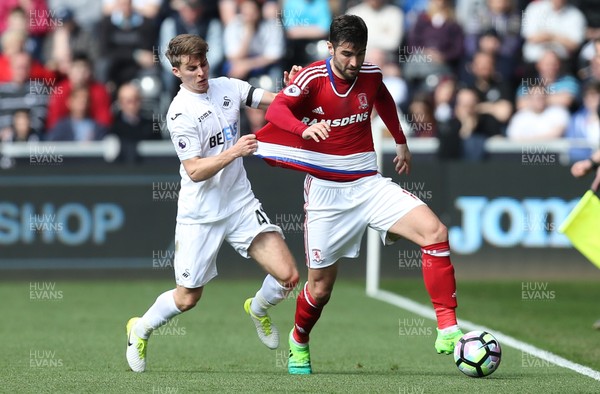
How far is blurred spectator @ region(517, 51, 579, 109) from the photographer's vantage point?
16375mm

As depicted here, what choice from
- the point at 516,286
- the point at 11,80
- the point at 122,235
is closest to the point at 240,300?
the point at 122,235

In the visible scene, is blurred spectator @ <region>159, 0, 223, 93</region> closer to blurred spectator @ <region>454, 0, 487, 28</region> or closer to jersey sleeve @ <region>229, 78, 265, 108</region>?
blurred spectator @ <region>454, 0, 487, 28</region>

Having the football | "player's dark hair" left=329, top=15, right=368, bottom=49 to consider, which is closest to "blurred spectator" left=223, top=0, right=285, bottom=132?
"player's dark hair" left=329, top=15, right=368, bottom=49

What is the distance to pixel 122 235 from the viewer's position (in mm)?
14961

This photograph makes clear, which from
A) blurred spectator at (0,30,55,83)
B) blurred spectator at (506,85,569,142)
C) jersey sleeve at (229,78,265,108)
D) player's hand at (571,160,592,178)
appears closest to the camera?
jersey sleeve at (229,78,265,108)

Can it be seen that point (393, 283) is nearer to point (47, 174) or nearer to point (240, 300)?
point (240, 300)

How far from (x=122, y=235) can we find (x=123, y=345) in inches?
204

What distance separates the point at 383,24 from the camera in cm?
1744

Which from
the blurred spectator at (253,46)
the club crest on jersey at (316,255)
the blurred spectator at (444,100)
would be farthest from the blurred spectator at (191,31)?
the club crest on jersey at (316,255)

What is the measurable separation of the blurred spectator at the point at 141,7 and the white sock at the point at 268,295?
948 centimetres

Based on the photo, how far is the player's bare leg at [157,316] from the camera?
27.2 ft

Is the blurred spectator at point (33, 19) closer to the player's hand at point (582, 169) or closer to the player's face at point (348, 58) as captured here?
the player's hand at point (582, 169)

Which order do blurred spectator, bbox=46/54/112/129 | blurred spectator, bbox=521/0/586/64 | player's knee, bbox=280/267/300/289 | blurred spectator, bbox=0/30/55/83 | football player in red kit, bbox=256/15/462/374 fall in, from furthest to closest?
1. blurred spectator, bbox=521/0/586/64
2. blurred spectator, bbox=0/30/55/83
3. blurred spectator, bbox=46/54/112/129
4. player's knee, bbox=280/267/300/289
5. football player in red kit, bbox=256/15/462/374

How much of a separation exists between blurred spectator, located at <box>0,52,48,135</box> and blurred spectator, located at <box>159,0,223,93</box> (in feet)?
5.13
